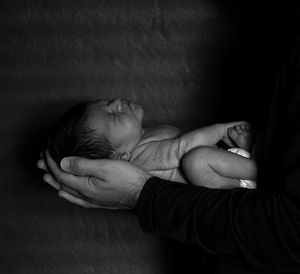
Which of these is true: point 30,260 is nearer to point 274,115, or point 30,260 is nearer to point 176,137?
point 176,137

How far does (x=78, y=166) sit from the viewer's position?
37.6 inches

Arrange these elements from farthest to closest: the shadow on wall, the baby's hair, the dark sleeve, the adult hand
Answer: the shadow on wall, the baby's hair, the adult hand, the dark sleeve

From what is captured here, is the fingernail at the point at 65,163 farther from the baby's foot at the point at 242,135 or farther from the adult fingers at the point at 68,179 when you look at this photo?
the baby's foot at the point at 242,135

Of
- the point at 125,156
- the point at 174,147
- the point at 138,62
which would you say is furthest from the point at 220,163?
the point at 138,62

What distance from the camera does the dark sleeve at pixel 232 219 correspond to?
2.44ft

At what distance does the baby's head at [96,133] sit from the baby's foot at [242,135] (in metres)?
0.22

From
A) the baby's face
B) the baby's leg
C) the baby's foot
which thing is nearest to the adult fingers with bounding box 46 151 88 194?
the baby's face

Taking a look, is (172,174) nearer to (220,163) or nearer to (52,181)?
(220,163)

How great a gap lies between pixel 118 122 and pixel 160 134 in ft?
0.41

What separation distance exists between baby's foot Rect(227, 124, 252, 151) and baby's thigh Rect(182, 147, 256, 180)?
0.20ft

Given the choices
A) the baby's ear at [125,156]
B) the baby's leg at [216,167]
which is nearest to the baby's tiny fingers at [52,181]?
the baby's ear at [125,156]

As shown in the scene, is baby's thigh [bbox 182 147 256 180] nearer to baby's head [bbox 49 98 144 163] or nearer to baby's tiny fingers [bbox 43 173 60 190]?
baby's head [bbox 49 98 144 163]

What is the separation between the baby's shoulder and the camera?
1.14 m

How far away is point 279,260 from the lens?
772 millimetres
